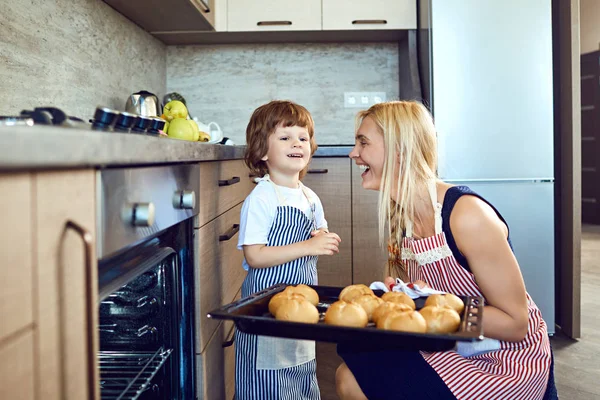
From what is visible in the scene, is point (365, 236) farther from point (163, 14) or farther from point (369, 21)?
point (163, 14)

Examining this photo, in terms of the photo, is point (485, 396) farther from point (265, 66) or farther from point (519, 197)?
point (265, 66)

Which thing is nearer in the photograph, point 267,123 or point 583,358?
point 267,123

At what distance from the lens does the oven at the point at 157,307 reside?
104cm

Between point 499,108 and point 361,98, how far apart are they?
892 millimetres

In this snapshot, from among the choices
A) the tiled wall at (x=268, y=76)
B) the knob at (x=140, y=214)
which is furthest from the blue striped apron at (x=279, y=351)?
the tiled wall at (x=268, y=76)

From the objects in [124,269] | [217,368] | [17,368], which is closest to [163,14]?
[217,368]

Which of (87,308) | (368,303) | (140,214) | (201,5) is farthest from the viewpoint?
(201,5)

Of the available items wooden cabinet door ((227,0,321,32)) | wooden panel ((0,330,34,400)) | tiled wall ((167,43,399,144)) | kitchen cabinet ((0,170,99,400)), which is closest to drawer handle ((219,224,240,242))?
kitchen cabinet ((0,170,99,400))

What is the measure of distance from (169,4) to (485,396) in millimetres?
2068

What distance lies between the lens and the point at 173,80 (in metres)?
3.47

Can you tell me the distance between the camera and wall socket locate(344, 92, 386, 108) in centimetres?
347

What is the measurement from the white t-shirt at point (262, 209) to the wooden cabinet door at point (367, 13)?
1609 millimetres

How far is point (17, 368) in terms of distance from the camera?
22.0 inches

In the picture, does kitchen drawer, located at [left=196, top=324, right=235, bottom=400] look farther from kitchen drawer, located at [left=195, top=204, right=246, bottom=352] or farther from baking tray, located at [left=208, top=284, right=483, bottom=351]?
baking tray, located at [left=208, top=284, right=483, bottom=351]
